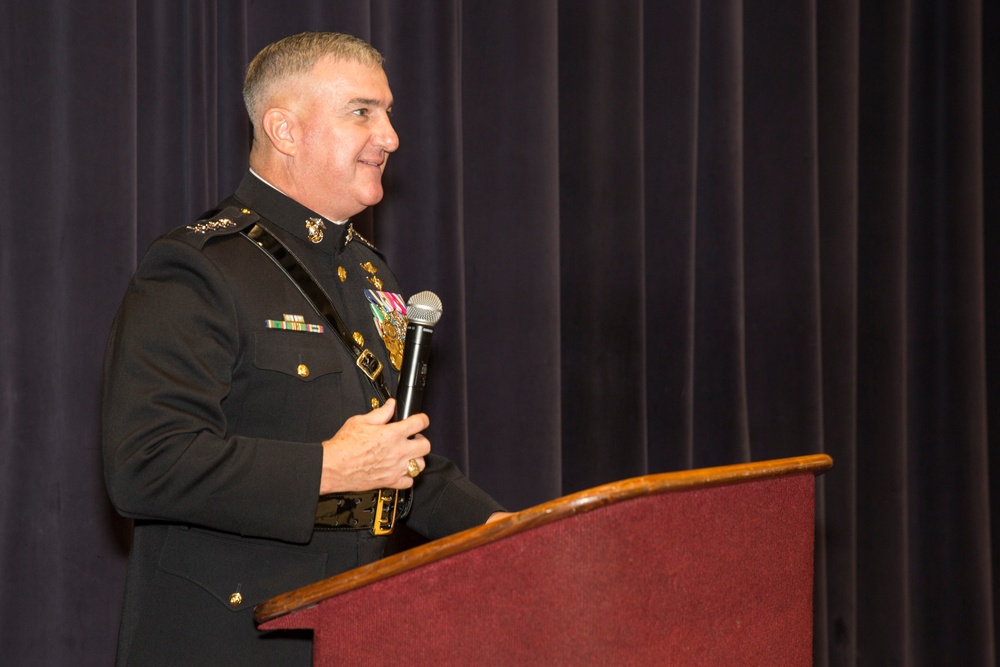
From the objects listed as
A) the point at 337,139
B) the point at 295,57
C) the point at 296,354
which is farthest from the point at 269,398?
the point at 295,57

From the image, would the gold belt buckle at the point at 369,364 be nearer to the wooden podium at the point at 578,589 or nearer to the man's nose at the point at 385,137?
the man's nose at the point at 385,137

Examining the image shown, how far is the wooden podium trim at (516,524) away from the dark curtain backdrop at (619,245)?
1.29m

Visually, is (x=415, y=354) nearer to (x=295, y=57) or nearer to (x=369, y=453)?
(x=369, y=453)

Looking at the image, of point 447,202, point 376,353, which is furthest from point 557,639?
point 447,202

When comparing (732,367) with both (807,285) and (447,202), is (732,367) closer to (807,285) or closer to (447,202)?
(807,285)

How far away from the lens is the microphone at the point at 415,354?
1291 millimetres

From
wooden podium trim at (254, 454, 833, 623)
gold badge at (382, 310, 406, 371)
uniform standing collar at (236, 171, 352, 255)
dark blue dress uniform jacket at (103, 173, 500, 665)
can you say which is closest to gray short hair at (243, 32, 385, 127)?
uniform standing collar at (236, 171, 352, 255)

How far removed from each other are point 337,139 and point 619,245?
4.47 feet

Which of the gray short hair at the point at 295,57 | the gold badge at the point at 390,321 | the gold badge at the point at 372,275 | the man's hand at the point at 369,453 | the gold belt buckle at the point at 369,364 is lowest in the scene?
the man's hand at the point at 369,453

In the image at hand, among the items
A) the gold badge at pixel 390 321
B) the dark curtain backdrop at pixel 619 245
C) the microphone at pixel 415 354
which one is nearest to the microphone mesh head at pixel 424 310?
the microphone at pixel 415 354

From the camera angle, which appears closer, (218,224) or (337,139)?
(218,224)

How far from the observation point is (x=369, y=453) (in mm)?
1251

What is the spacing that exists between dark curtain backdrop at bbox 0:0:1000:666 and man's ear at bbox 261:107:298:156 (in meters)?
0.71

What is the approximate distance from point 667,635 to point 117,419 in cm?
67
